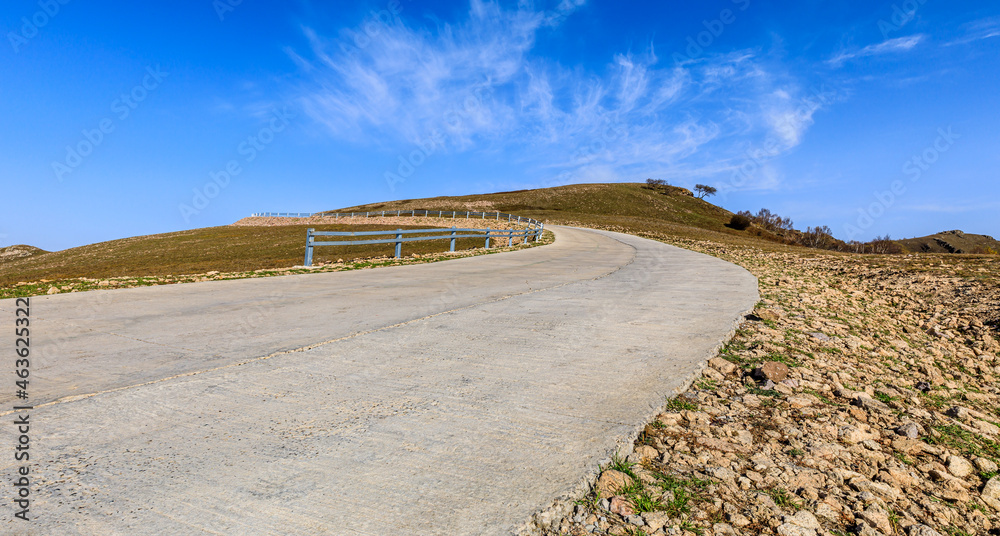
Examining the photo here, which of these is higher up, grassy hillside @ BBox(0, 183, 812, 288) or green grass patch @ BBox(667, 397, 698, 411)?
grassy hillside @ BBox(0, 183, 812, 288)

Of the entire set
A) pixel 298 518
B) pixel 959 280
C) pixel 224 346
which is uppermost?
pixel 959 280

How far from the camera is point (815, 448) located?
328cm

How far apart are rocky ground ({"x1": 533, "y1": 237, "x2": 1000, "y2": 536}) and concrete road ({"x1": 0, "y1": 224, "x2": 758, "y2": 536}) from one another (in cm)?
27

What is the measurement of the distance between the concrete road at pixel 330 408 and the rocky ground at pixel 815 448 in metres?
0.27

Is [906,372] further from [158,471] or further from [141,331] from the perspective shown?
[141,331]

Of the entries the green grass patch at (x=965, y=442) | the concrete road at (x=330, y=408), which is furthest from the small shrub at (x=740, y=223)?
the green grass patch at (x=965, y=442)

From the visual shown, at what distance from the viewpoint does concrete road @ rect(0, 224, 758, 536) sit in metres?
2.41

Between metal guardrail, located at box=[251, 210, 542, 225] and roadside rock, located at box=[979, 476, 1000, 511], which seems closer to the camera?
roadside rock, located at box=[979, 476, 1000, 511]

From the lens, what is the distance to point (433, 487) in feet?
8.46

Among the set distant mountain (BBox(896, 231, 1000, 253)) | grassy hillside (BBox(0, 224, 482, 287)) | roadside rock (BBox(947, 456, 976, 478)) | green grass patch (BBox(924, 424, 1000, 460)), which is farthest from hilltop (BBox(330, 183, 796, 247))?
roadside rock (BBox(947, 456, 976, 478))

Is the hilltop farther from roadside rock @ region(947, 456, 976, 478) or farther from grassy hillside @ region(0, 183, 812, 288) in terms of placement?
roadside rock @ region(947, 456, 976, 478)

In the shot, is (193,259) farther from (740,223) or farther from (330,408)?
(740,223)

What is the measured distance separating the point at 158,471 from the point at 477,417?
1.86 metres

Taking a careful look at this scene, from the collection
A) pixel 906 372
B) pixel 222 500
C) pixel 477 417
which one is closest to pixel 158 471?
pixel 222 500
